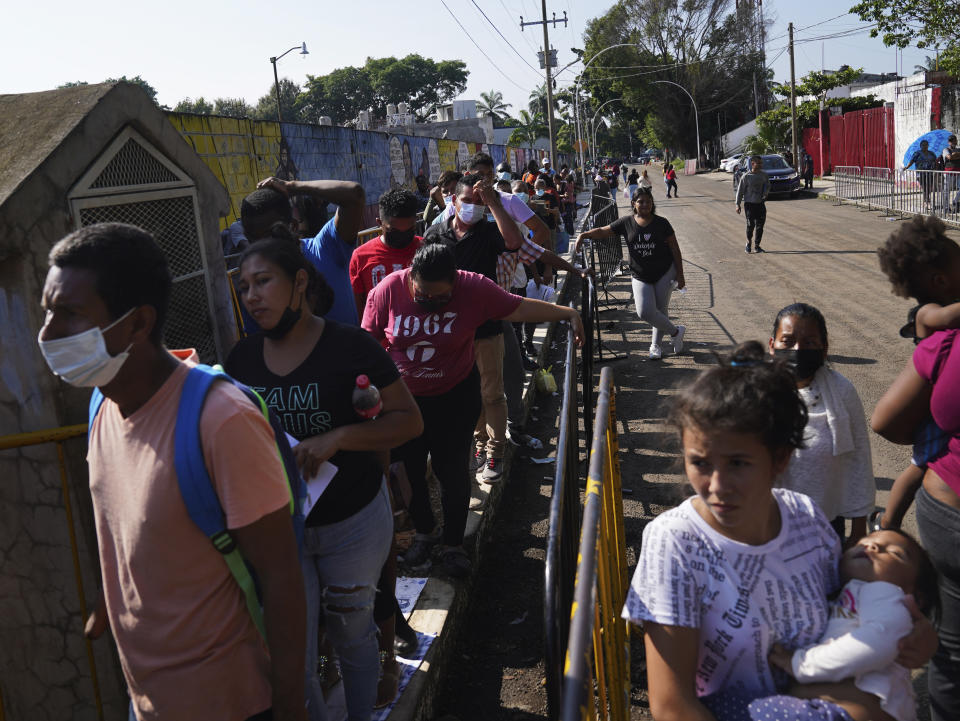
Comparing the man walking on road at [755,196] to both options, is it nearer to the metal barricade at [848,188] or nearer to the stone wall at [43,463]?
the metal barricade at [848,188]

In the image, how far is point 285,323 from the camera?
2701mm

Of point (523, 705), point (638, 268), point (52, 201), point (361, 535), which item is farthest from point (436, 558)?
point (638, 268)

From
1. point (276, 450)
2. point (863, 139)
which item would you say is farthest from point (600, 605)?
point (863, 139)

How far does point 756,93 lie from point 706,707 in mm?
74736

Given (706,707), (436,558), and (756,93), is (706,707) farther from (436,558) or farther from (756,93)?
(756,93)

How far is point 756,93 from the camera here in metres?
69.5

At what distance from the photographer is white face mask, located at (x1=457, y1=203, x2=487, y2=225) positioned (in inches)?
232

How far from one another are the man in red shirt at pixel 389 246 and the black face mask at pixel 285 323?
227 centimetres

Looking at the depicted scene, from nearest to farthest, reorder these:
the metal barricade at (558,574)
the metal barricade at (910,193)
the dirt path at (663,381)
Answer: the metal barricade at (558,574), the dirt path at (663,381), the metal barricade at (910,193)

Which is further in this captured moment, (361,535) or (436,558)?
(436,558)

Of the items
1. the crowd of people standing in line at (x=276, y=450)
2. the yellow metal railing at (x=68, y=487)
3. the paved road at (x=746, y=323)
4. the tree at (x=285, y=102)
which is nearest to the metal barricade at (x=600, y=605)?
the paved road at (x=746, y=323)

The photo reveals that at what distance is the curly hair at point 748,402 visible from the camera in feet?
6.61

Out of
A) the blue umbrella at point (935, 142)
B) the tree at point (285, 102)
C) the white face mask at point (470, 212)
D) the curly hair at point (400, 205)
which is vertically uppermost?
the tree at point (285, 102)

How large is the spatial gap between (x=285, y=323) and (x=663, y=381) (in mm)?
6387
